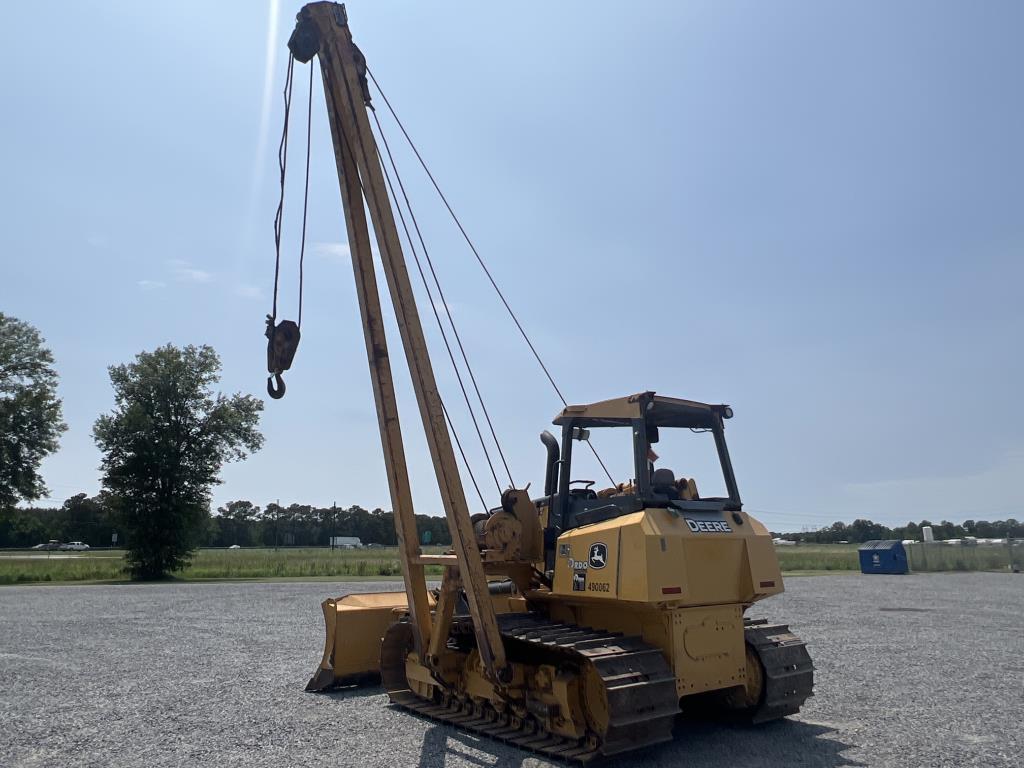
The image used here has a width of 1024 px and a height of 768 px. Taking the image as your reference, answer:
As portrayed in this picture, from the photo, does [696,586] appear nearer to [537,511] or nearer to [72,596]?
[537,511]

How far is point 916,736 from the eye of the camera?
6.87 m

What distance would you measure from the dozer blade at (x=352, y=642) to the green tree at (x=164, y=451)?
28.8 m

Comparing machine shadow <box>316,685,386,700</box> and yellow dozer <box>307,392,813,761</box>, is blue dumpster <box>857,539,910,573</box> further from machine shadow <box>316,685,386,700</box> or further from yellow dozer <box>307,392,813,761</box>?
machine shadow <box>316,685,386,700</box>

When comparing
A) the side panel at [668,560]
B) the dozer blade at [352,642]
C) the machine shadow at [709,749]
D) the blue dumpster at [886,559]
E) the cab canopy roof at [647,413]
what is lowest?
the machine shadow at [709,749]

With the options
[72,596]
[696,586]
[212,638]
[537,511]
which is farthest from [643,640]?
[72,596]

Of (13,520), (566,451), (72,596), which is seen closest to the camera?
(566,451)

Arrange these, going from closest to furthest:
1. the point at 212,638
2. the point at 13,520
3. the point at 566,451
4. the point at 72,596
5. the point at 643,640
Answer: the point at 643,640 → the point at 566,451 → the point at 212,638 → the point at 72,596 → the point at 13,520

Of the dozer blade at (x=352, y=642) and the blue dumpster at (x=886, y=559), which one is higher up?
the blue dumpster at (x=886, y=559)

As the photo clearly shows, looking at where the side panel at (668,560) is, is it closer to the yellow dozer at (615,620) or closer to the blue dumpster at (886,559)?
the yellow dozer at (615,620)

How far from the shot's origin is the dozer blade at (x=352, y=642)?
8.97 metres

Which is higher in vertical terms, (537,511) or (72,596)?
(537,511)

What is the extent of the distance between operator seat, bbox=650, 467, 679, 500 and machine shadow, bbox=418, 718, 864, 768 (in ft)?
7.33

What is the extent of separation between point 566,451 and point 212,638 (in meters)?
8.49

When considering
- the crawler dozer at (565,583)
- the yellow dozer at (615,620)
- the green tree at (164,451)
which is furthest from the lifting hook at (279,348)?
the green tree at (164,451)
